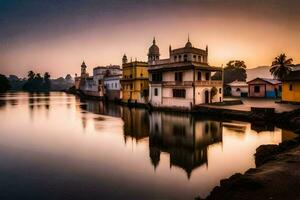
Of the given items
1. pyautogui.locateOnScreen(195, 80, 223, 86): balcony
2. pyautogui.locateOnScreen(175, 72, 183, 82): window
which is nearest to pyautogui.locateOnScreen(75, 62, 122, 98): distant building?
pyautogui.locateOnScreen(175, 72, 183, 82): window

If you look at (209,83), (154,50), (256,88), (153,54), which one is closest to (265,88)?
(256,88)

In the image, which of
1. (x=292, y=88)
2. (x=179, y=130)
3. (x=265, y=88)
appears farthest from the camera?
(x=265, y=88)

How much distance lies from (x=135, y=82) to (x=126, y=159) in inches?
1724

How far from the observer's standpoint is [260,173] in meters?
12.0

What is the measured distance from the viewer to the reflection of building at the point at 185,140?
59.4 feet

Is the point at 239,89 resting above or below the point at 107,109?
above

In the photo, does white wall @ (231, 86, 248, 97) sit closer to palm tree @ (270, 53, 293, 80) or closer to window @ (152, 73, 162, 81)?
palm tree @ (270, 53, 293, 80)

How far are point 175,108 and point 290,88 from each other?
2002 cm

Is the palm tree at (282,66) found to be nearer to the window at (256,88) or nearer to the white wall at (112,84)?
the window at (256,88)

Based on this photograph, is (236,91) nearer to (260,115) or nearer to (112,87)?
(112,87)

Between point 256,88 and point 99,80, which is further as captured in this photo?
point 99,80

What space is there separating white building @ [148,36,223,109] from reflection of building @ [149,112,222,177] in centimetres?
862

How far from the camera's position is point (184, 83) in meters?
43.5

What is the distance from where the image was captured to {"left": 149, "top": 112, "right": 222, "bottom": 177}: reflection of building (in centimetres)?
1809
